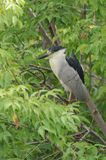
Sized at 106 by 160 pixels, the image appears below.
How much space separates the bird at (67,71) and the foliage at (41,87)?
94mm

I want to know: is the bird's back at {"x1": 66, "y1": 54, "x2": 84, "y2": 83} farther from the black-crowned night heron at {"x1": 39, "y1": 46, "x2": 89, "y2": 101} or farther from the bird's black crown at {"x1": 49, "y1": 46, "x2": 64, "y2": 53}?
the bird's black crown at {"x1": 49, "y1": 46, "x2": 64, "y2": 53}

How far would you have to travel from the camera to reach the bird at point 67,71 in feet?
17.8

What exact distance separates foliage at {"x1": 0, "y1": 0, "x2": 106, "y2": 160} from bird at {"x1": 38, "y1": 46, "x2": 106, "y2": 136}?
9 centimetres

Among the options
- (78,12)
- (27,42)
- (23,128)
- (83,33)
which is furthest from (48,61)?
(23,128)

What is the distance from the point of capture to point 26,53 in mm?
5273

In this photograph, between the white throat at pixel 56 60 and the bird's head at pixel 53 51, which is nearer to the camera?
the bird's head at pixel 53 51

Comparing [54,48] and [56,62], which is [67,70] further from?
[54,48]

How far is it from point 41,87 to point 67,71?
1.31 metres

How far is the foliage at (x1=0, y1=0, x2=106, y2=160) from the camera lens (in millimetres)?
3227

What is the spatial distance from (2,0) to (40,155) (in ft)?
6.07

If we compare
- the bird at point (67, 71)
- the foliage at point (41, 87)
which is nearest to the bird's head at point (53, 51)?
the bird at point (67, 71)

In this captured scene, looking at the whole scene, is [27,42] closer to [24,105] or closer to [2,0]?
[2,0]

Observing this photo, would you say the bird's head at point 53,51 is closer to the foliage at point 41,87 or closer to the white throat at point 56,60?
the white throat at point 56,60

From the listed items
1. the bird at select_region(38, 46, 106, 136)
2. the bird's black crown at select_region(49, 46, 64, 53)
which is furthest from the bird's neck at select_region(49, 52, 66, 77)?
the bird's black crown at select_region(49, 46, 64, 53)
